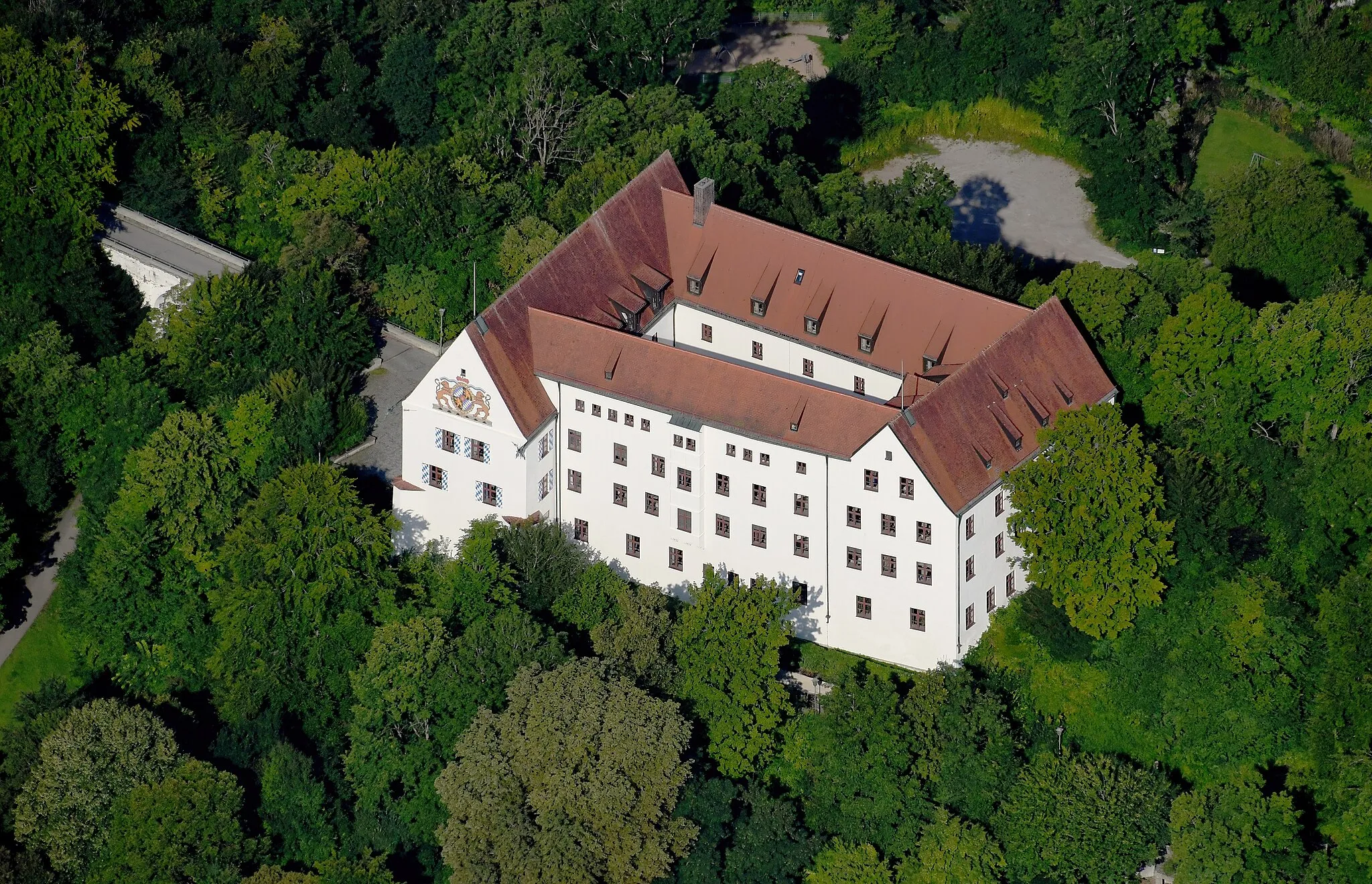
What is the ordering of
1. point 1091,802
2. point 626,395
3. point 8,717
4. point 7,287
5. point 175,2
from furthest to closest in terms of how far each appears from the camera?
point 175,2, point 7,287, point 8,717, point 626,395, point 1091,802

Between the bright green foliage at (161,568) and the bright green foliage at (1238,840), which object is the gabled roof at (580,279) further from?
the bright green foliage at (1238,840)

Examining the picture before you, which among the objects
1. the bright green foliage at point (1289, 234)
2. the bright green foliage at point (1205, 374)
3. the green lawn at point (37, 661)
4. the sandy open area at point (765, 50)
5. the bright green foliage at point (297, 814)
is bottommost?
the bright green foliage at point (297, 814)

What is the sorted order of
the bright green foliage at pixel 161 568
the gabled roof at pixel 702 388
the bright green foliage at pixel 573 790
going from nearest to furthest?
1. the bright green foliage at pixel 573 790
2. the gabled roof at pixel 702 388
3. the bright green foliage at pixel 161 568

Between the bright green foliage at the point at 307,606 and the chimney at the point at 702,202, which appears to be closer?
the bright green foliage at the point at 307,606

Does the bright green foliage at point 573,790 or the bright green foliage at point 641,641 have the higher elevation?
the bright green foliage at point 641,641

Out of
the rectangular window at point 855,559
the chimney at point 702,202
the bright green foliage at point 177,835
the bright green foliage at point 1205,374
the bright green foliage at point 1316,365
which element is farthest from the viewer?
the chimney at point 702,202

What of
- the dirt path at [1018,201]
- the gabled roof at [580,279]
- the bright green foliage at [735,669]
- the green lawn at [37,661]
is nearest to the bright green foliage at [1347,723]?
the bright green foliage at [735,669]

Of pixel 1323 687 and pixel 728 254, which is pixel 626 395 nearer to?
pixel 728 254

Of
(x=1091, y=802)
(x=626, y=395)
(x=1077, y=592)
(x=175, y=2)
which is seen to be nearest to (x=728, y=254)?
(x=626, y=395)
